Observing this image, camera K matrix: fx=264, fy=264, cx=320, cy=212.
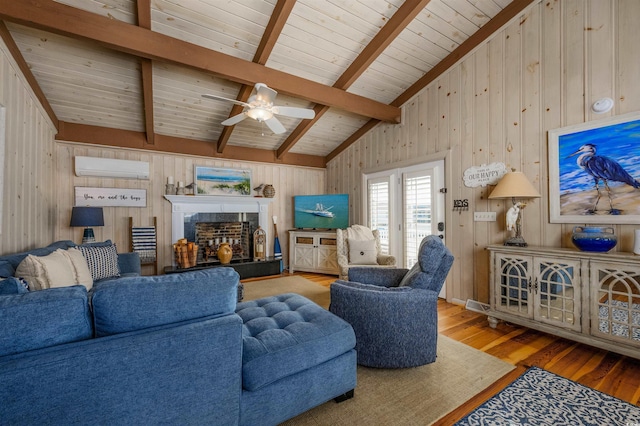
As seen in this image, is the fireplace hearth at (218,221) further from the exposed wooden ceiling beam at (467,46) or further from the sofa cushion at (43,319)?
the sofa cushion at (43,319)

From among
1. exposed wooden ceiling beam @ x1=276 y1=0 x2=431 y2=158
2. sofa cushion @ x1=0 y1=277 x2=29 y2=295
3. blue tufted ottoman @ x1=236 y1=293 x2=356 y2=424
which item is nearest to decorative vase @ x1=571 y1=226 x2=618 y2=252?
blue tufted ottoman @ x1=236 y1=293 x2=356 y2=424

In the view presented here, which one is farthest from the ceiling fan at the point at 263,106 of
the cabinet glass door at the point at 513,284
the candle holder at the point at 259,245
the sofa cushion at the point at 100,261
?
the candle holder at the point at 259,245

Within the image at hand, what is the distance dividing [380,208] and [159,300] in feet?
13.1

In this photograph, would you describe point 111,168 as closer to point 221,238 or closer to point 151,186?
point 151,186

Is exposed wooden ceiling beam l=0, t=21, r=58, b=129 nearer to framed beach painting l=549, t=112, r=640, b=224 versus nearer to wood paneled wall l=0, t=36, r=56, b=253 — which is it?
wood paneled wall l=0, t=36, r=56, b=253

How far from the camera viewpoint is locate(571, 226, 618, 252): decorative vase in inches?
88.1

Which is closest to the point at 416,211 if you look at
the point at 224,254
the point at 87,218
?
the point at 224,254

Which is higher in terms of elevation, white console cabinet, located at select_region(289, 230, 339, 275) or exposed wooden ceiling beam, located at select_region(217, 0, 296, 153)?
exposed wooden ceiling beam, located at select_region(217, 0, 296, 153)

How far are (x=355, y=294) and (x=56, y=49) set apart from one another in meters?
3.99

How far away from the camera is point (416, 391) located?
Result: 5.87ft

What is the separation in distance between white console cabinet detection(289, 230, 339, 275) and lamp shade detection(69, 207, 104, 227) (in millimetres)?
3088

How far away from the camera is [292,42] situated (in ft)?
10.4

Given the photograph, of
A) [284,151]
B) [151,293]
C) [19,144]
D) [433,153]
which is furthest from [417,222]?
[19,144]

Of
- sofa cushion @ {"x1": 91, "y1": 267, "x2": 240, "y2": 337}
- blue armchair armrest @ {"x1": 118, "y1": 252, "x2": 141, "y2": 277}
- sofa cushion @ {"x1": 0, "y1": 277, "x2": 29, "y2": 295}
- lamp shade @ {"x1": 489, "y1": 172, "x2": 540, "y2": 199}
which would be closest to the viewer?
sofa cushion @ {"x1": 91, "y1": 267, "x2": 240, "y2": 337}
